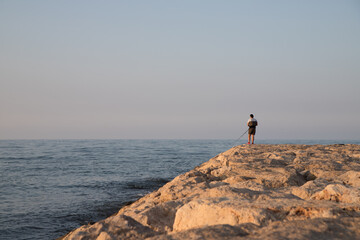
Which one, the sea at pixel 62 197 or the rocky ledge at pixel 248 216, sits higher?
the rocky ledge at pixel 248 216

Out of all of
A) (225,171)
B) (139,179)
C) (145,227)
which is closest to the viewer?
(145,227)

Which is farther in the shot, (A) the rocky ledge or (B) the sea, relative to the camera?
(B) the sea

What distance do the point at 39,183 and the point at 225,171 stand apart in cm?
906

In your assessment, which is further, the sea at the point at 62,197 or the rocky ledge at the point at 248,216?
the sea at the point at 62,197

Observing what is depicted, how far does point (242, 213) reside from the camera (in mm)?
2580

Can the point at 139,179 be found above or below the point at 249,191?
below

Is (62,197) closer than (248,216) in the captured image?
No

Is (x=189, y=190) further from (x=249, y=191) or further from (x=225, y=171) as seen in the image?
(x=225, y=171)

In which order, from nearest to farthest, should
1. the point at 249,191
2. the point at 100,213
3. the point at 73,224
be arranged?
the point at 249,191 → the point at 73,224 → the point at 100,213

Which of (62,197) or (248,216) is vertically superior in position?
(248,216)

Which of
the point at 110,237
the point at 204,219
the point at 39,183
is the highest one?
the point at 204,219

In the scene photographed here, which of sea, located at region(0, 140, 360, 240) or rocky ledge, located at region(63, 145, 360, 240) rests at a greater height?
rocky ledge, located at region(63, 145, 360, 240)

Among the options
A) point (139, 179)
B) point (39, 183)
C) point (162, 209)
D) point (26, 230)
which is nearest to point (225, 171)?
point (162, 209)

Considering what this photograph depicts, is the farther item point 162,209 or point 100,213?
point 100,213
